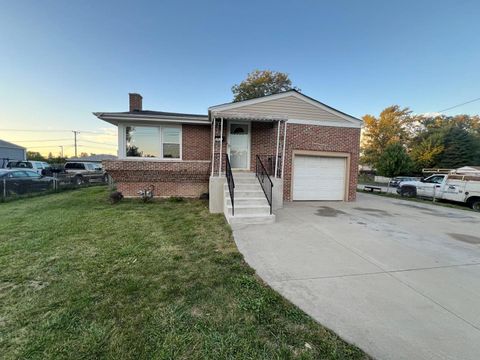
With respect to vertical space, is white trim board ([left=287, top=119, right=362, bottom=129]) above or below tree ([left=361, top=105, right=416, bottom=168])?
below

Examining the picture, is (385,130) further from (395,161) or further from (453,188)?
(453,188)

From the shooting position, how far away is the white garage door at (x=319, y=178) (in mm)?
9703

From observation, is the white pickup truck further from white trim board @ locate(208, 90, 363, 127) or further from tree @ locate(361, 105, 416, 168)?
tree @ locate(361, 105, 416, 168)

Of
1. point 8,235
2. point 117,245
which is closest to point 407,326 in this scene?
point 117,245

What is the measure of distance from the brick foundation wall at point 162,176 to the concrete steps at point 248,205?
251 cm

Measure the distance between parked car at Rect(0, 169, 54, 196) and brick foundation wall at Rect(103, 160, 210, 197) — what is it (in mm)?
5341

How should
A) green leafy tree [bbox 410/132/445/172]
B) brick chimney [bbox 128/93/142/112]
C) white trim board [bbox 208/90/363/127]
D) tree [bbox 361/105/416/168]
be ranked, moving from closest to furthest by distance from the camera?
1. white trim board [bbox 208/90/363/127]
2. brick chimney [bbox 128/93/142/112]
3. green leafy tree [bbox 410/132/445/172]
4. tree [bbox 361/105/416/168]

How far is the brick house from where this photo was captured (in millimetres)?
8711

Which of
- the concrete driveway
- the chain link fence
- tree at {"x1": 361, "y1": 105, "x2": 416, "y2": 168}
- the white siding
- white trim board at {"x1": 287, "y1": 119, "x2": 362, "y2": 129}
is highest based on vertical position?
tree at {"x1": 361, "y1": 105, "x2": 416, "y2": 168}

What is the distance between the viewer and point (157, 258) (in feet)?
12.0

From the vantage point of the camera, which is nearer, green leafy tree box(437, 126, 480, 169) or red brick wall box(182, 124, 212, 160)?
red brick wall box(182, 124, 212, 160)

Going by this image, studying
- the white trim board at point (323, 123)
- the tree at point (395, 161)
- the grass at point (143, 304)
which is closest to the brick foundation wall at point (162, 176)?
the grass at point (143, 304)

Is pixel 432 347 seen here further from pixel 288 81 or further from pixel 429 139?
pixel 429 139

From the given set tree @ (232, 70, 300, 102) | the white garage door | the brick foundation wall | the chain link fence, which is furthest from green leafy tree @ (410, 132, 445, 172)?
the chain link fence
